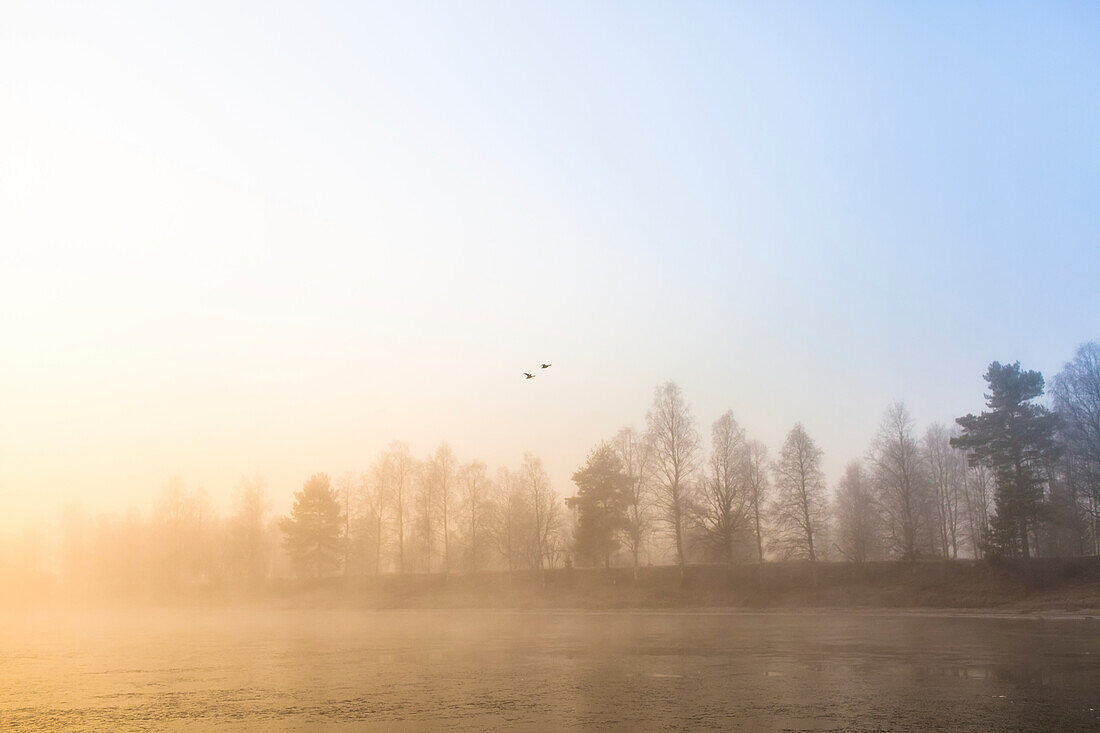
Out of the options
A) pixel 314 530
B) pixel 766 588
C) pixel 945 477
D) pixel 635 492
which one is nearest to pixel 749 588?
pixel 766 588

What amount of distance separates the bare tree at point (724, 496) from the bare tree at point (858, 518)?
11.2 meters

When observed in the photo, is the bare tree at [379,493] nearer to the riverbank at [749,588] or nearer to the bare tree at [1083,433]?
the riverbank at [749,588]

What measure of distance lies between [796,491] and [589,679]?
193 feet

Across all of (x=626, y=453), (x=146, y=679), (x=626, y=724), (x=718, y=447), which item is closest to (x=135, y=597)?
(x=626, y=453)

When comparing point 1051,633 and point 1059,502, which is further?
point 1059,502

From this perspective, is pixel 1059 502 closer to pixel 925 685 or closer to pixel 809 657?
pixel 809 657

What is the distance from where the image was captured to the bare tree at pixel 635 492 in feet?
291

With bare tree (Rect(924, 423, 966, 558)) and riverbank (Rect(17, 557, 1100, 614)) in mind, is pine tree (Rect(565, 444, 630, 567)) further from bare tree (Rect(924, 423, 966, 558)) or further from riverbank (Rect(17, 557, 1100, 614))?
bare tree (Rect(924, 423, 966, 558))

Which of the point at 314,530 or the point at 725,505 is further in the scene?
the point at 314,530

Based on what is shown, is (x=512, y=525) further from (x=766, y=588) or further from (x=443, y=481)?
(x=766, y=588)

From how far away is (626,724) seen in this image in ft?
72.2

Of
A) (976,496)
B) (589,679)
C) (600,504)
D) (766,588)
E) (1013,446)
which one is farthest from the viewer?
(976,496)

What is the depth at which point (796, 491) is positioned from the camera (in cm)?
8456

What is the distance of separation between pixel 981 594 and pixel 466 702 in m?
53.5
